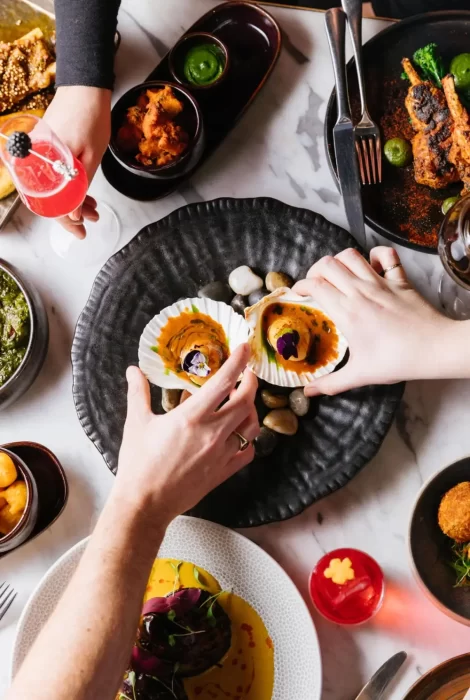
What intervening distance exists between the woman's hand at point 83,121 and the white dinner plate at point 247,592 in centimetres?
67

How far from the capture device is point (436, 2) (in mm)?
1545

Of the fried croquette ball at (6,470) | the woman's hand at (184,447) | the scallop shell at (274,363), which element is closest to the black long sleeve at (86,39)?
the scallop shell at (274,363)

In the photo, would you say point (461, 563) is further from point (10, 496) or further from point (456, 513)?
point (10, 496)

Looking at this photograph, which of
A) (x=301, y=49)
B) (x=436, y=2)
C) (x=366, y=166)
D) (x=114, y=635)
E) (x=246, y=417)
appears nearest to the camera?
(x=114, y=635)

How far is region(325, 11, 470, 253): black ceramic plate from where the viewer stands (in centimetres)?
131

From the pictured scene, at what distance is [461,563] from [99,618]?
66 centimetres

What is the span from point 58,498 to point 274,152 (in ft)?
2.81

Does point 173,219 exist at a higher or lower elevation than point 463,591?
higher

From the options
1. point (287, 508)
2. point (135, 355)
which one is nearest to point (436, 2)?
point (135, 355)

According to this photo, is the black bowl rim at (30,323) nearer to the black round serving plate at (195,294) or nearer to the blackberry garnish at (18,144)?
the black round serving plate at (195,294)

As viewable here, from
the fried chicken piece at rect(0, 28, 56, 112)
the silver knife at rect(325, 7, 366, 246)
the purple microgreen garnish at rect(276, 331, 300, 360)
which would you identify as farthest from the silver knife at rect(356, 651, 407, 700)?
the fried chicken piece at rect(0, 28, 56, 112)

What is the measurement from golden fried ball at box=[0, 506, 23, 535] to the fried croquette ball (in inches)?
2.2

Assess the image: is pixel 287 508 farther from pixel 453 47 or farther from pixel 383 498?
pixel 453 47

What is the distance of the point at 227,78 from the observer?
1.41m
